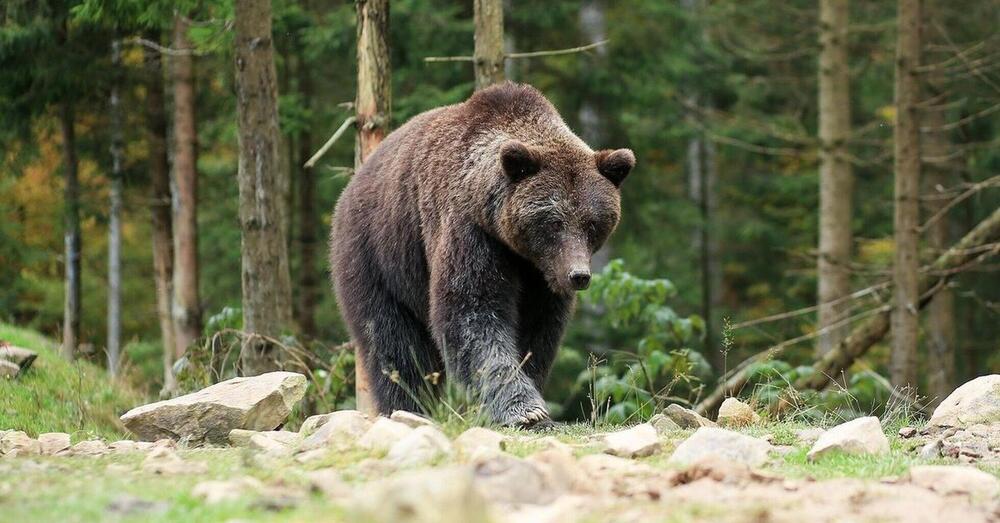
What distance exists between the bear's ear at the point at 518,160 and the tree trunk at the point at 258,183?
12.1 ft

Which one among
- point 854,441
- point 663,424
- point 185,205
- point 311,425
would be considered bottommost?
point 663,424

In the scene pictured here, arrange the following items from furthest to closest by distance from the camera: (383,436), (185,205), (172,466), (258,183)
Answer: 1. (185,205)
2. (258,183)
3. (383,436)
4. (172,466)

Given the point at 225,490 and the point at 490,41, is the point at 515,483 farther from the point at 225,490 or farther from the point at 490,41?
the point at 490,41

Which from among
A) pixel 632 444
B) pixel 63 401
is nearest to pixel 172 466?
pixel 632 444

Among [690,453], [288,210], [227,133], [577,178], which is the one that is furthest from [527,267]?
[288,210]

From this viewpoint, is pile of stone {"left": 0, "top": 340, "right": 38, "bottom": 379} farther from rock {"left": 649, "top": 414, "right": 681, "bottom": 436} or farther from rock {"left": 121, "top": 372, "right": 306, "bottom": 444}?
rock {"left": 649, "top": 414, "right": 681, "bottom": 436}

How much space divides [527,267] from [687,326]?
12.3 ft

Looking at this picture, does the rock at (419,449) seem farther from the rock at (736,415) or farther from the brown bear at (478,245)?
the rock at (736,415)

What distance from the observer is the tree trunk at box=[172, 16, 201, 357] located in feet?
53.3

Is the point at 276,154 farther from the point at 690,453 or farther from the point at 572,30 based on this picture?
the point at 572,30

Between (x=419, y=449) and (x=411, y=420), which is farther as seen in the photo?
(x=411, y=420)

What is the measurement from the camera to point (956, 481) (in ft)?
16.0

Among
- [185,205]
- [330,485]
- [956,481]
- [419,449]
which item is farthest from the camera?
[185,205]

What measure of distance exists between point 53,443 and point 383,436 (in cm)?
239
